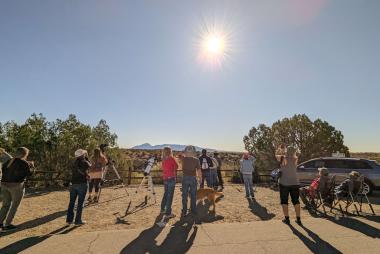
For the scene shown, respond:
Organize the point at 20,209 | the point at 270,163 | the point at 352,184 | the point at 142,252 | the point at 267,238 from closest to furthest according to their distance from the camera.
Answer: the point at 142,252 → the point at 267,238 → the point at 352,184 → the point at 20,209 → the point at 270,163

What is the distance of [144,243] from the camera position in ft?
21.1

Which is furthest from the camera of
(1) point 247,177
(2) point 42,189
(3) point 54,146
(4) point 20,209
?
(3) point 54,146

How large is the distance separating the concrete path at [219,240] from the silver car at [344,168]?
822 cm

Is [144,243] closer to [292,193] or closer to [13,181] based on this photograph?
[13,181]

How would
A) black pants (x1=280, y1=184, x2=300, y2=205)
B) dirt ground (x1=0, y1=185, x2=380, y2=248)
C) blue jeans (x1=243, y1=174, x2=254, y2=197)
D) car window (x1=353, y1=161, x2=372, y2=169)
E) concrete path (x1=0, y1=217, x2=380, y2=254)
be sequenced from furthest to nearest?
car window (x1=353, y1=161, x2=372, y2=169)
blue jeans (x1=243, y1=174, x2=254, y2=197)
black pants (x1=280, y1=184, x2=300, y2=205)
dirt ground (x1=0, y1=185, x2=380, y2=248)
concrete path (x1=0, y1=217, x2=380, y2=254)

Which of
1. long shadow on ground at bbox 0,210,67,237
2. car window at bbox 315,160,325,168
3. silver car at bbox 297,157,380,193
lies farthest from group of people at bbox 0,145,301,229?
car window at bbox 315,160,325,168

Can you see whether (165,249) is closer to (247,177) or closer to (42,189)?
(247,177)

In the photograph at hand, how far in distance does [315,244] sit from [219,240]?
6.14 ft

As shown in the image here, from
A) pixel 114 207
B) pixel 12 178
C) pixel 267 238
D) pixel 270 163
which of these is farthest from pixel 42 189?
pixel 270 163

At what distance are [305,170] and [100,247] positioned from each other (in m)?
13.1

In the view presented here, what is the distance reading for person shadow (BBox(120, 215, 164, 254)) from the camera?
6.01 m

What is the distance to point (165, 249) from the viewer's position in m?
6.13

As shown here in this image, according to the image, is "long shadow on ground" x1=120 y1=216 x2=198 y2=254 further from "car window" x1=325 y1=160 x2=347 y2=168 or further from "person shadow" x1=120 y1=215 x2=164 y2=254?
"car window" x1=325 y1=160 x2=347 y2=168

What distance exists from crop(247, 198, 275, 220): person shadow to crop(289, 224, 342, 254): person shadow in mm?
2205
